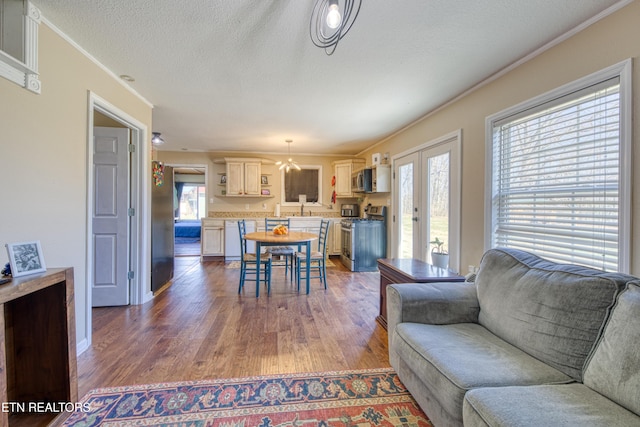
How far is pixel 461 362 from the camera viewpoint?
1.26 metres

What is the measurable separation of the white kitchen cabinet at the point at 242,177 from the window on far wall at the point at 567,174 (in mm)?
4587

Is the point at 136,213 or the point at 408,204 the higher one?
the point at 408,204

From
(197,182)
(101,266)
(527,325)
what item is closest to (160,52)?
(101,266)

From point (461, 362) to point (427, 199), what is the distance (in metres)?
2.78

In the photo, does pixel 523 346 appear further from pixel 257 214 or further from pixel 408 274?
pixel 257 214

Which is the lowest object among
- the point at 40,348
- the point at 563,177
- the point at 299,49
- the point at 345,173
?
the point at 40,348

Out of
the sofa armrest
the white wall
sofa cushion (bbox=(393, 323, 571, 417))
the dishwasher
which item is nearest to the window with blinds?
the sofa armrest

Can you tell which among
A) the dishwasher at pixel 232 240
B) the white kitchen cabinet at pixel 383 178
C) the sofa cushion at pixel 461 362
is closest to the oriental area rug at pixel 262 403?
the sofa cushion at pixel 461 362

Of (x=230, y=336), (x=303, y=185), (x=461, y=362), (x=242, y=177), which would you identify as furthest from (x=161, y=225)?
(x=461, y=362)

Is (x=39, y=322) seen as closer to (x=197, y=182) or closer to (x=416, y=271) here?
(x=416, y=271)

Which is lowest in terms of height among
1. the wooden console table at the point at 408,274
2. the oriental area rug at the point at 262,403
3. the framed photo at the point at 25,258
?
the oriental area rug at the point at 262,403

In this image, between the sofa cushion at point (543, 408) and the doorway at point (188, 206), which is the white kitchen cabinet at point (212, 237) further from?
the sofa cushion at point (543, 408)

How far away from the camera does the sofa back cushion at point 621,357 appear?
3.23 feet

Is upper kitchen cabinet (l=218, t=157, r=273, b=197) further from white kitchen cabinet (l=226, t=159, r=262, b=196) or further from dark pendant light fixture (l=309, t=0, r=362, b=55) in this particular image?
dark pendant light fixture (l=309, t=0, r=362, b=55)
